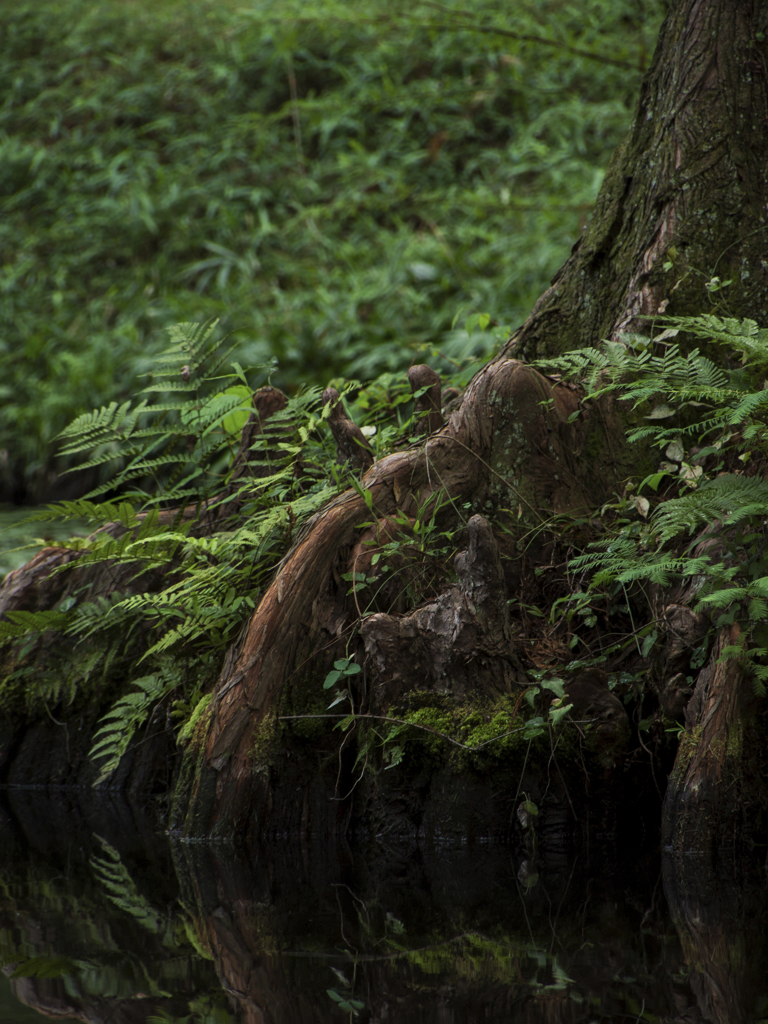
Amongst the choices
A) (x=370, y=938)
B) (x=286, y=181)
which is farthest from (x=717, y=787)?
(x=286, y=181)

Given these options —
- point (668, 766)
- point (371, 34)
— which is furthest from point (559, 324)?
point (371, 34)

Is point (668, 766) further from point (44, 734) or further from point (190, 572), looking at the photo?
point (44, 734)

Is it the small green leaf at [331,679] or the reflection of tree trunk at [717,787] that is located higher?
the small green leaf at [331,679]

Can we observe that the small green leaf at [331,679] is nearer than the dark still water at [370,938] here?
No

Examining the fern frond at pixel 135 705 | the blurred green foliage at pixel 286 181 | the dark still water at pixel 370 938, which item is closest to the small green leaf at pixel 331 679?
the dark still water at pixel 370 938

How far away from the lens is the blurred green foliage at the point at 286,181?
8289 millimetres

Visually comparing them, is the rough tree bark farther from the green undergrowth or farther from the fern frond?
the fern frond

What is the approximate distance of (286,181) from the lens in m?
10.7

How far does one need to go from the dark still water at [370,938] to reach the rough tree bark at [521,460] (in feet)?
0.94

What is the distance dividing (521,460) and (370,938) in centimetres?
158

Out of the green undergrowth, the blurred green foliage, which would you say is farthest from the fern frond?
the blurred green foliage

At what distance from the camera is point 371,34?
465 inches

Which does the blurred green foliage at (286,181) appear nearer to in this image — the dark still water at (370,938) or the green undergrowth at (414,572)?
the green undergrowth at (414,572)

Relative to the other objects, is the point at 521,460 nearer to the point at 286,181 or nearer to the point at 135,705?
the point at 135,705
